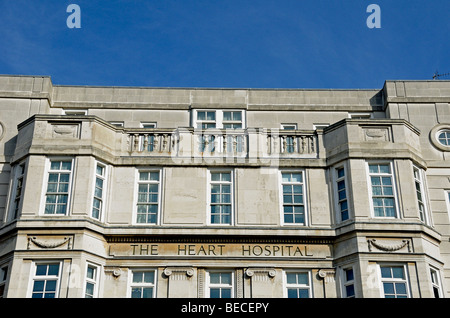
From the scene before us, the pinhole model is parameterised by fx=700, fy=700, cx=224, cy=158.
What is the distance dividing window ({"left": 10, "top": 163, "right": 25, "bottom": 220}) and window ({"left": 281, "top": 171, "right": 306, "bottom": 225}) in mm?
9498

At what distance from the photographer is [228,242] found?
24.7 metres

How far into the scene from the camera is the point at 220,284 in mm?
24062

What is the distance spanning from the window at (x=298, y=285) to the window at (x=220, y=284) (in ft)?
6.38

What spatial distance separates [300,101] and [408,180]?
654cm

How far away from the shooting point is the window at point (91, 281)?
23.4 m

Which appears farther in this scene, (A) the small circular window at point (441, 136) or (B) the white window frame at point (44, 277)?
(A) the small circular window at point (441, 136)

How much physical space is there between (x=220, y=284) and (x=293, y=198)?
4.28 m

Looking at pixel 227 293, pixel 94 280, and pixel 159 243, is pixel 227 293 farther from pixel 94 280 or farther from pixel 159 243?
pixel 94 280

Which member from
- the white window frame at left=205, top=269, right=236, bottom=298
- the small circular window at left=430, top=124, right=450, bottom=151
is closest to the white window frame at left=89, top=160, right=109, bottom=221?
the white window frame at left=205, top=269, right=236, bottom=298

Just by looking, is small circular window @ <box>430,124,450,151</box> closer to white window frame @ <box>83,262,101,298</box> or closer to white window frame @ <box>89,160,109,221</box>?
white window frame @ <box>89,160,109,221</box>

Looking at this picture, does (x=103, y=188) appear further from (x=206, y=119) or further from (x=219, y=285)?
(x=206, y=119)

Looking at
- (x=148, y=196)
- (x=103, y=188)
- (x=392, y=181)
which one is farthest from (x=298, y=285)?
(x=103, y=188)

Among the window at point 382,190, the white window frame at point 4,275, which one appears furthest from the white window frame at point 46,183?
the window at point 382,190

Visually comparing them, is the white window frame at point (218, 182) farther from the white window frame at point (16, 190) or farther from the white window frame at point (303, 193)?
the white window frame at point (16, 190)
